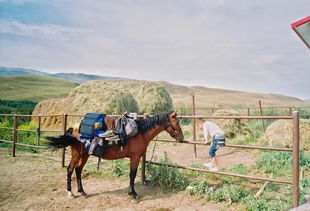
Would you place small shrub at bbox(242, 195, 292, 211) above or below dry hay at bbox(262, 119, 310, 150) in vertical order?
below

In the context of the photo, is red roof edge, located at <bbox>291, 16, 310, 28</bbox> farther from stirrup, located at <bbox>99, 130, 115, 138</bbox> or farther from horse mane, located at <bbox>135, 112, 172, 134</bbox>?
stirrup, located at <bbox>99, 130, 115, 138</bbox>

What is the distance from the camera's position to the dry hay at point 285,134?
840cm

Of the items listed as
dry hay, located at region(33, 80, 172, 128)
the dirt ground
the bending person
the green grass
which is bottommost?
the dirt ground

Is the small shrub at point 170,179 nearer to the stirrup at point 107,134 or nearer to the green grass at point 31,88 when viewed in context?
the stirrup at point 107,134

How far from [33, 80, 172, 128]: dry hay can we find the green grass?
3796cm

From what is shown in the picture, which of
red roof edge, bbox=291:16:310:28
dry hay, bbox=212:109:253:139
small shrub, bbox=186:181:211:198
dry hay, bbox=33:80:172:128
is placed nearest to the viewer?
red roof edge, bbox=291:16:310:28

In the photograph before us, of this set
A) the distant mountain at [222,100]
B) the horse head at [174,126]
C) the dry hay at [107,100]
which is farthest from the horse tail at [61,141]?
the distant mountain at [222,100]

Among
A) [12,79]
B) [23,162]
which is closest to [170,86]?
[12,79]

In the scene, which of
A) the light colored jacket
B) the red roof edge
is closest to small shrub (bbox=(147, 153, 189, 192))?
the light colored jacket

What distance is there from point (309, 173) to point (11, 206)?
229 inches

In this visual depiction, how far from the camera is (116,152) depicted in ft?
14.5

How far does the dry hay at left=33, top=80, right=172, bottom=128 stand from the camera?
12.1 m

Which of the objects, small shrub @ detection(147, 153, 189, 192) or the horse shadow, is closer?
the horse shadow

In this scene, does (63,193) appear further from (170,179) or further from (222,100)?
(222,100)
